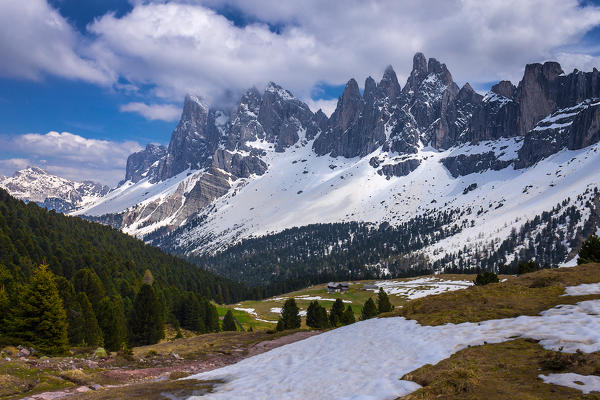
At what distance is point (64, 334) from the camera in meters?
33.1

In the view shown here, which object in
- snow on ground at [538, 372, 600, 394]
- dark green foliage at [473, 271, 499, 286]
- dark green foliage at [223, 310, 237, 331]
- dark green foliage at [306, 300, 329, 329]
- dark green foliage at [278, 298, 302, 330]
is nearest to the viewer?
snow on ground at [538, 372, 600, 394]

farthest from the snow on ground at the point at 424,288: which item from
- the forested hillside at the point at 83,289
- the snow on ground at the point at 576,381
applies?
the snow on ground at the point at 576,381

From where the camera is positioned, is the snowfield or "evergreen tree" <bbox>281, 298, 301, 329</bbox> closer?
the snowfield

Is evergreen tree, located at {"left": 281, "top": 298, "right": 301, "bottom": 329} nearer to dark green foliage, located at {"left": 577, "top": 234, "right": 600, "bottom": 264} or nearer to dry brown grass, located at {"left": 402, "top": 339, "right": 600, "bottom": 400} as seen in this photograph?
dark green foliage, located at {"left": 577, "top": 234, "right": 600, "bottom": 264}

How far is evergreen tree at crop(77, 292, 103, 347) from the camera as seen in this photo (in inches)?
1849

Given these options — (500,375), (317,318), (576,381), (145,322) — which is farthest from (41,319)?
(317,318)

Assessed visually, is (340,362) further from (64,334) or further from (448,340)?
(64,334)

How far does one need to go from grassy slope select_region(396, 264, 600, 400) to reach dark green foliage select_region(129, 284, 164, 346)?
4611cm

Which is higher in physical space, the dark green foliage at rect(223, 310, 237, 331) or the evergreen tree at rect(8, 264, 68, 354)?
the evergreen tree at rect(8, 264, 68, 354)

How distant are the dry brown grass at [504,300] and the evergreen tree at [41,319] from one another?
31.3 metres

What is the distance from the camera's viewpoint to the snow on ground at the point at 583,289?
1984 cm

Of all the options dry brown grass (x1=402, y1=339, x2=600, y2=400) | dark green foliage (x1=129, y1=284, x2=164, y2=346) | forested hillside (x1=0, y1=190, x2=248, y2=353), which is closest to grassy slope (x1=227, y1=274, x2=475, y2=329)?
forested hillside (x1=0, y1=190, x2=248, y2=353)

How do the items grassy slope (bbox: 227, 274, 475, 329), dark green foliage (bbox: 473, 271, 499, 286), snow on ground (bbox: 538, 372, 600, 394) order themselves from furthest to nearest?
grassy slope (bbox: 227, 274, 475, 329) → dark green foliage (bbox: 473, 271, 499, 286) → snow on ground (bbox: 538, 372, 600, 394)

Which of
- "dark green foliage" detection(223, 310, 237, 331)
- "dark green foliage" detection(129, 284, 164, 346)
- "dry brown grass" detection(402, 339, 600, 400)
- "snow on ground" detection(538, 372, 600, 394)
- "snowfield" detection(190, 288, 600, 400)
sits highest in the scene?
"snow on ground" detection(538, 372, 600, 394)
